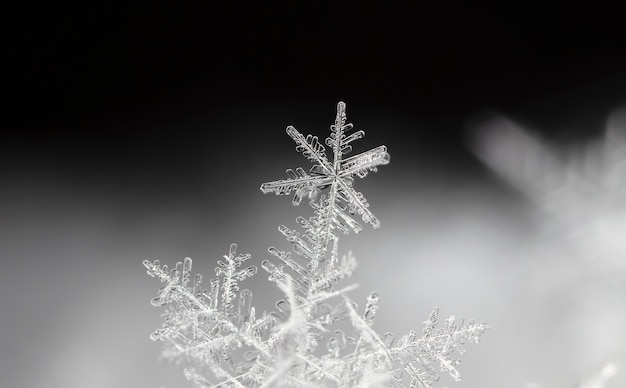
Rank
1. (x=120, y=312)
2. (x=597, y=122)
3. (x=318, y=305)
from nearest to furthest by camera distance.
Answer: (x=318, y=305) < (x=120, y=312) < (x=597, y=122)

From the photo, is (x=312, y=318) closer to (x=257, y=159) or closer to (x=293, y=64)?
(x=257, y=159)

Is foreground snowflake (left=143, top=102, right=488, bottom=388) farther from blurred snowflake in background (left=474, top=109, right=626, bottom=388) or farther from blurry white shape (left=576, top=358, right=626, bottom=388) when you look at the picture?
blurred snowflake in background (left=474, top=109, right=626, bottom=388)

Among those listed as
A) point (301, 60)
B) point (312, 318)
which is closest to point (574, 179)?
point (301, 60)

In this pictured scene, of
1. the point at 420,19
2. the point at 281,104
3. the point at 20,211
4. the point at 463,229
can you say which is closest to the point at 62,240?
the point at 20,211

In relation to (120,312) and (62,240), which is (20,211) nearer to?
(62,240)

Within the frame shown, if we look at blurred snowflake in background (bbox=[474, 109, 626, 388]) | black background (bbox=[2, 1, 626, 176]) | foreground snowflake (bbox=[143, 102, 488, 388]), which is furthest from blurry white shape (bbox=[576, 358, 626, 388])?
black background (bbox=[2, 1, 626, 176])

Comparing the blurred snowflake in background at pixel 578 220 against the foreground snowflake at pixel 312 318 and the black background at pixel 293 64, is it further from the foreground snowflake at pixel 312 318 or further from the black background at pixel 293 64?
the foreground snowflake at pixel 312 318
